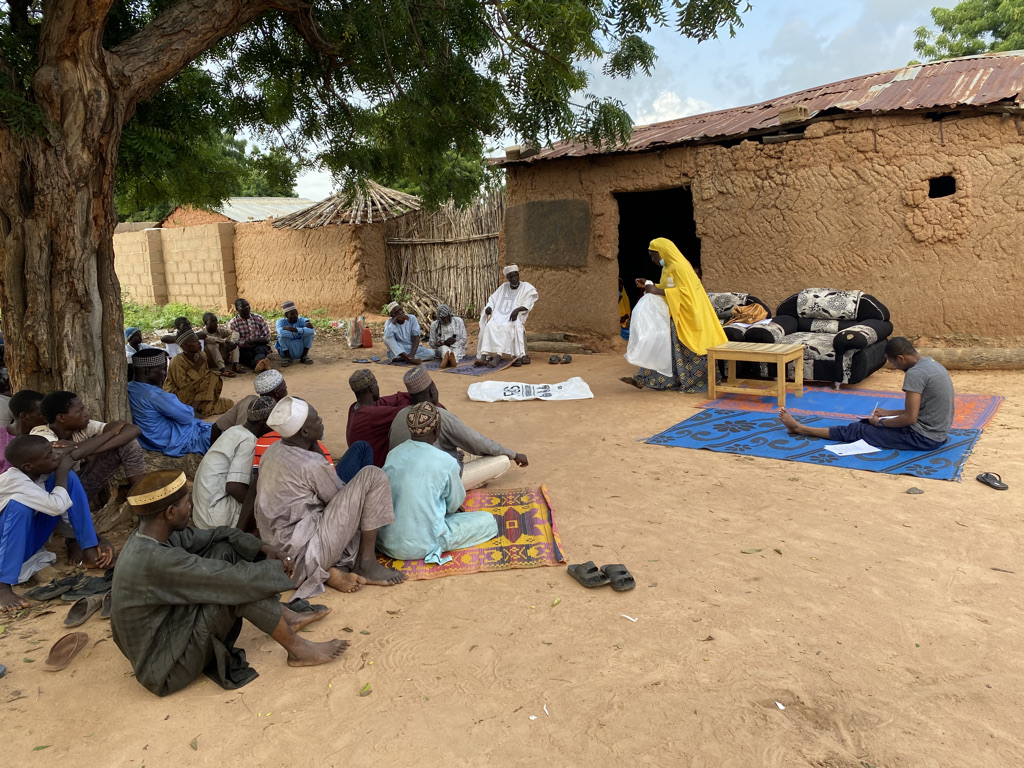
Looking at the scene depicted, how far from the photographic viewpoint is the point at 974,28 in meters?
17.7

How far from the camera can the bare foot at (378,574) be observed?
3.74 metres

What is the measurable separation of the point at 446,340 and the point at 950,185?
674 cm

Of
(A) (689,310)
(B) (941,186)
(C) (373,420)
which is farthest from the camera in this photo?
(B) (941,186)

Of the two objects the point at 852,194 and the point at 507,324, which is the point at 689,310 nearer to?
the point at 852,194

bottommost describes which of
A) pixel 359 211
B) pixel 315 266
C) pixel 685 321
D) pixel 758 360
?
pixel 758 360

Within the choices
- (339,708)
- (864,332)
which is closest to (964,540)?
(339,708)

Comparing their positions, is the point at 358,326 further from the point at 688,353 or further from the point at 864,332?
the point at 864,332

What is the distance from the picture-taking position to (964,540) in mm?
3875

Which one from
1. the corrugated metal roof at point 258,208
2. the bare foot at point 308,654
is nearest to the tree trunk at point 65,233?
the bare foot at point 308,654

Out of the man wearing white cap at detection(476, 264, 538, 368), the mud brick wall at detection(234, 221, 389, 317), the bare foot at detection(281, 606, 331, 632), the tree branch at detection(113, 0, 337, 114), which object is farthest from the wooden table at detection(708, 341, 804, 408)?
the mud brick wall at detection(234, 221, 389, 317)

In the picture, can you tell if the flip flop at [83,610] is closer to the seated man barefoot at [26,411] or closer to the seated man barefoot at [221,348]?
the seated man barefoot at [26,411]

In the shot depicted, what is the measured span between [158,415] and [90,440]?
1069mm

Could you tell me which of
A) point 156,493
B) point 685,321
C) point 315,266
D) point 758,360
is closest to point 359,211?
point 315,266

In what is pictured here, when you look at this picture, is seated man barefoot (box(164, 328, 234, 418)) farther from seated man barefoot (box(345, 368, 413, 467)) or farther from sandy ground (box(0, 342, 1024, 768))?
sandy ground (box(0, 342, 1024, 768))
